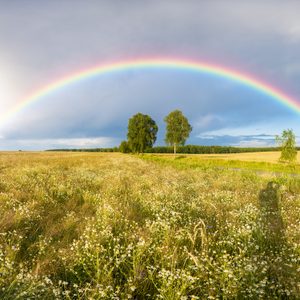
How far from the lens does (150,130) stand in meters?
88.1

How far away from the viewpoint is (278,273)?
4.21m

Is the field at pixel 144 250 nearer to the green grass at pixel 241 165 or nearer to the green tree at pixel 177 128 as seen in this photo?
the green grass at pixel 241 165

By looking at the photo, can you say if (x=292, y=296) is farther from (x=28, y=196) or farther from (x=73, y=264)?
(x=28, y=196)

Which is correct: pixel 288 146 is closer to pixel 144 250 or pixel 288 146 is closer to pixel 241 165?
pixel 241 165

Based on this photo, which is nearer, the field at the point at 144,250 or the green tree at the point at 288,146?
the field at the point at 144,250

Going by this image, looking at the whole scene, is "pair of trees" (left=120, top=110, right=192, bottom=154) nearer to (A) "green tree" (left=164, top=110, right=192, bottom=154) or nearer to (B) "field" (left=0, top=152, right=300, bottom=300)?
(A) "green tree" (left=164, top=110, right=192, bottom=154)

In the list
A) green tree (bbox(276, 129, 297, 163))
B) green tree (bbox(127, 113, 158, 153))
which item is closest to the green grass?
green tree (bbox(276, 129, 297, 163))

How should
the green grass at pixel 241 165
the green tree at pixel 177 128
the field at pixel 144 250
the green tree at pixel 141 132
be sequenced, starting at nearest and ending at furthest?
the field at pixel 144 250 < the green grass at pixel 241 165 < the green tree at pixel 177 128 < the green tree at pixel 141 132

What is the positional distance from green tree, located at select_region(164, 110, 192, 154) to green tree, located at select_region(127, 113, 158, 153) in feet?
32.4

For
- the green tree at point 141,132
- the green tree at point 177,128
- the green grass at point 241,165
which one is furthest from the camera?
the green tree at point 141,132

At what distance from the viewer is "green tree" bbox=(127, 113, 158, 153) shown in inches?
3388

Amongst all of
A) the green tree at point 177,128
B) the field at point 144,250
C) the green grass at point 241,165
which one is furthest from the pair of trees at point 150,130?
the field at point 144,250

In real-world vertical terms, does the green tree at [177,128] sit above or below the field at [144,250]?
above

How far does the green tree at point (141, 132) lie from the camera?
86.1 m
